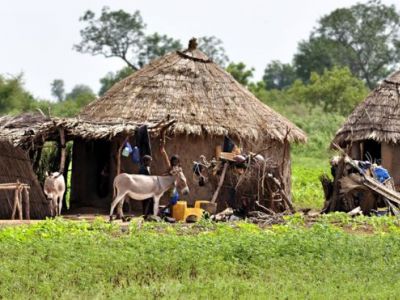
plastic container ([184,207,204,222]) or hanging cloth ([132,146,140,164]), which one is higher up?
hanging cloth ([132,146,140,164])

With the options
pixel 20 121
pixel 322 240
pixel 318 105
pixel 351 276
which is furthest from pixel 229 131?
pixel 318 105

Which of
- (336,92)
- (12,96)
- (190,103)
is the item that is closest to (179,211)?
(190,103)

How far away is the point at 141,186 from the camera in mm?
16875

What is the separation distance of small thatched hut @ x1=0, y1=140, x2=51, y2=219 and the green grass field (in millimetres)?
3525

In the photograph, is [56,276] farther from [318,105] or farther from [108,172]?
[318,105]

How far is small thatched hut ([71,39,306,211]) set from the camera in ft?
65.0

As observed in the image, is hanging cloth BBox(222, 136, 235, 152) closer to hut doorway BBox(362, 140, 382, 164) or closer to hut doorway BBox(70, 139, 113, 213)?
hut doorway BBox(70, 139, 113, 213)

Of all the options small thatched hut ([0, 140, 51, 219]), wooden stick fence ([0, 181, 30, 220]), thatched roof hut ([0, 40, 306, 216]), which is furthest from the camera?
thatched roof hut ([0, 40, 306, 216])

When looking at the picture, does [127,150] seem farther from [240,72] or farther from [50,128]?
[240,72]

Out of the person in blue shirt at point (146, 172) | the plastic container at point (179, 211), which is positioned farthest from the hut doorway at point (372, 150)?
the plastic container at point (179, 211)

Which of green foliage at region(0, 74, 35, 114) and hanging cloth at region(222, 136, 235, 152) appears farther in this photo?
green foliage at region(0, 74, 35, 114)

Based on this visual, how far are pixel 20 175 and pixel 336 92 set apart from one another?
→ 86.6ft

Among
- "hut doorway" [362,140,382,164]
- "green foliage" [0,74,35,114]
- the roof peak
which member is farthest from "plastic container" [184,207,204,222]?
"green foliage" [0,74,35,114]

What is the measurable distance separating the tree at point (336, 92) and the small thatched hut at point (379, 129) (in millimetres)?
17015
